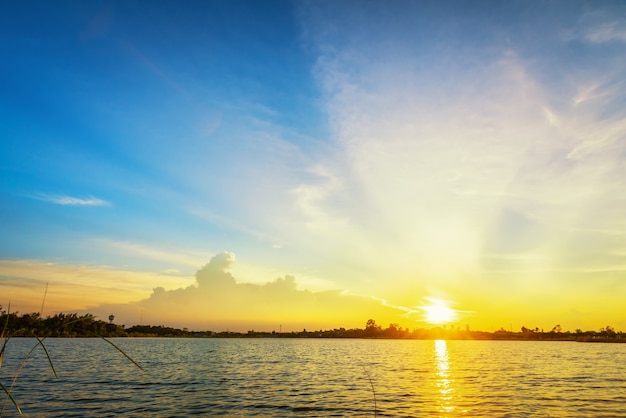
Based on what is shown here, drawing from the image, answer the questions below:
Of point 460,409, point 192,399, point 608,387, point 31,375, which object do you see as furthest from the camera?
point 31,375

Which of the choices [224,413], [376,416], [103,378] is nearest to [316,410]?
[376,416]

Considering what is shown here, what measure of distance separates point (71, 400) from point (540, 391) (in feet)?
186

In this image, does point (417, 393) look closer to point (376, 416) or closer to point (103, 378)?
point (376, 416)

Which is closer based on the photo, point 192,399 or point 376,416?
point 376,416

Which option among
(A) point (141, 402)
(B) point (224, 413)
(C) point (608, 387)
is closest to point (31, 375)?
(A) point (141, 402)

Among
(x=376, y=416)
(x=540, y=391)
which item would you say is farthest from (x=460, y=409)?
(x=540, y=391)

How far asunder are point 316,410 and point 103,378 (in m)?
39.4

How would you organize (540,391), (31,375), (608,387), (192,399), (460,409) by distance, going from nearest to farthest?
(460,409) → (192,399) → (540,391) → (608,387) → (31,375)

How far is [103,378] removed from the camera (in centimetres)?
6181

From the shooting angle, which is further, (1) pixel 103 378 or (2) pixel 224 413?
(1) pixel 103 378

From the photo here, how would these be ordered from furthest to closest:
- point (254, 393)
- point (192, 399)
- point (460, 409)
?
point (254, 393) < point (192, 399) < point (460, 409)

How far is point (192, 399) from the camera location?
44875 mm

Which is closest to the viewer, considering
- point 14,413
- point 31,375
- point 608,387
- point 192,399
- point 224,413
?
point 14,413

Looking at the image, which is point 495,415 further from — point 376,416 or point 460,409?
point 376,416
